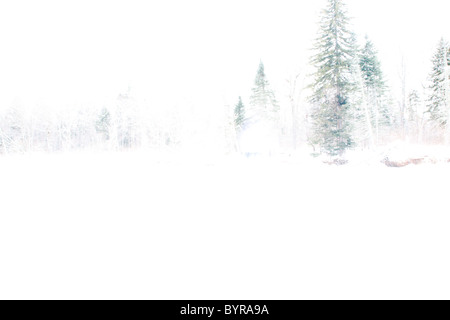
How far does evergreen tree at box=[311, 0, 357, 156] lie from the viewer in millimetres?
15414

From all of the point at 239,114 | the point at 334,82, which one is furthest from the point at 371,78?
the point at 239,114

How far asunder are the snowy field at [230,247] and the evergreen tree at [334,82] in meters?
10.8

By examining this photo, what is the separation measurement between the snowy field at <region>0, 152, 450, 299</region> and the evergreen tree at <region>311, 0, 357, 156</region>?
10806 millimetres

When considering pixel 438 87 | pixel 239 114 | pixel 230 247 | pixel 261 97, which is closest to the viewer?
pixel 230 247

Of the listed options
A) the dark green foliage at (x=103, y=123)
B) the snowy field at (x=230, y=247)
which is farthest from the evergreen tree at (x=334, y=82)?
the dark green foliage at (x=103, y=123)

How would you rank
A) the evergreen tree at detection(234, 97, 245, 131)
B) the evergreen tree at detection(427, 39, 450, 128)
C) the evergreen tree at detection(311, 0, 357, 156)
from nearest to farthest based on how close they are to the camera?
the evergreen tree at detection(311, 0, 357, 156) → the evergreen tree at detection(427, 39, 450, 128) → the evergreen tree at detection(234, 97, 245, 131)

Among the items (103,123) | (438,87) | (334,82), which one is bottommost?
(334,82)

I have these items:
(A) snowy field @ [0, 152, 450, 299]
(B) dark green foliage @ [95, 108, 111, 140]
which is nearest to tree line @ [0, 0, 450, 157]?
(B) dark green foliage @ [95, 108, 111, 140]

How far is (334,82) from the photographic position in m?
15.6

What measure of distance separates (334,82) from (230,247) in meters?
16.9

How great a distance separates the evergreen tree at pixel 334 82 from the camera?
15.4 meters

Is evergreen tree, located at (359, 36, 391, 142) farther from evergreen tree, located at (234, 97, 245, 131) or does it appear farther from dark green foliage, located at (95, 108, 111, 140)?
dark green foliage, located at (95, 108, 111, 140)

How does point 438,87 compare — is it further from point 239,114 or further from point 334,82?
point 239,114
